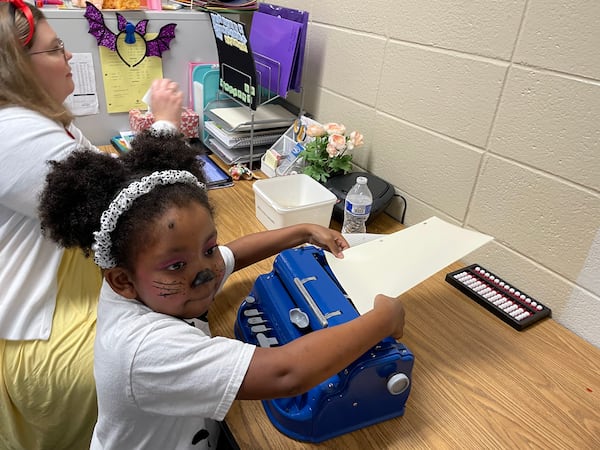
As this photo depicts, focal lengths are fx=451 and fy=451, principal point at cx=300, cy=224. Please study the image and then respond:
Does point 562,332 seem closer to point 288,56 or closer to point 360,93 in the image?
point 360,93

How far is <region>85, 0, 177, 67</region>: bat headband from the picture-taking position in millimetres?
1564

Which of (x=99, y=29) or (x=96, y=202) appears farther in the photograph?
(x=99, y=29)

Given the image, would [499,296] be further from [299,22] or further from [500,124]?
[299,22]

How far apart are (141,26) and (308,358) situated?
4.77 ft

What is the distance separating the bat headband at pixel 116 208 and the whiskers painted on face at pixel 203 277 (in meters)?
0.12

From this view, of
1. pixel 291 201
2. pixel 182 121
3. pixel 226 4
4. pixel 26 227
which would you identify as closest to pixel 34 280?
pixel 26 227

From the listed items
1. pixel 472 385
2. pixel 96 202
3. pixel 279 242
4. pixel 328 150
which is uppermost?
pixel 96 202

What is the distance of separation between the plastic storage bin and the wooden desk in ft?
0.53

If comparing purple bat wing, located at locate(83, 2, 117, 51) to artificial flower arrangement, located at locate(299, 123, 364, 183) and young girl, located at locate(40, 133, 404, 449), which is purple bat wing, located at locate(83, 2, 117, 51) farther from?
young girl, located at locate(40, 133, 404, 449)

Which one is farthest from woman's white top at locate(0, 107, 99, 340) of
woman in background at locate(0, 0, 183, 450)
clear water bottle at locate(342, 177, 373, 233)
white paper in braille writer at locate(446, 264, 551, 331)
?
white paper in braille writer at locate(446, 264, 551, 331)

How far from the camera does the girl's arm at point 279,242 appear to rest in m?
1.02

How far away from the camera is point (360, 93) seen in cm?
147

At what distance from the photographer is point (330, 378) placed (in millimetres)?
740

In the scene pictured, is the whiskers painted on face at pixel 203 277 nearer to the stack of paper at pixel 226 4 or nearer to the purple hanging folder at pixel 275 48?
the purple hanging folder at pixel 275 48
